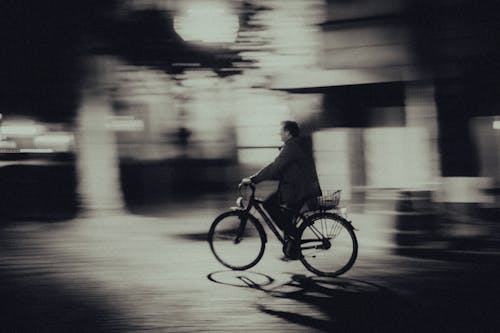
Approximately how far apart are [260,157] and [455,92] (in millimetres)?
3889

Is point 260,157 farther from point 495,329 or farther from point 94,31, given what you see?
point 495,329

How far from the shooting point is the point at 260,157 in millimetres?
11555

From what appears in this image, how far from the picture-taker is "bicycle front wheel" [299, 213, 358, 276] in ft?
Result: 22.5

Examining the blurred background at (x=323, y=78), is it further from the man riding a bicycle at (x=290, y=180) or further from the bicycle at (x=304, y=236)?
the man riding a bicycle at (x=290, y=180)

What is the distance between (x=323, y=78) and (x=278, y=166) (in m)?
3.47

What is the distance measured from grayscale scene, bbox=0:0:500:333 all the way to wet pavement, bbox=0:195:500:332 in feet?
0.11

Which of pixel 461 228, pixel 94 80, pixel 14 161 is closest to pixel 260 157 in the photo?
pixel 94 80

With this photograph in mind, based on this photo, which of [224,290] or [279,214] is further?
[279,214]

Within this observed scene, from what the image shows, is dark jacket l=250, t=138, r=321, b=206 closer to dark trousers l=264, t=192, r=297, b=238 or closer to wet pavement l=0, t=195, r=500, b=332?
dark trousers l=264, t=192, r=297, b=238

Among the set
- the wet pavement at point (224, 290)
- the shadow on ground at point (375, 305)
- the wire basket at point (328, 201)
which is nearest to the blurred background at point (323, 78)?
the wet pavement at point (224, 290)

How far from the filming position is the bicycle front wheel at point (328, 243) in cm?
685

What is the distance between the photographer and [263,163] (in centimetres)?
1154

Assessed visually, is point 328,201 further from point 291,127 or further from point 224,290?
point 224,290

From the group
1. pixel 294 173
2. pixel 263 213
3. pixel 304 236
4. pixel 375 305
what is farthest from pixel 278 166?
pixel 375 305
